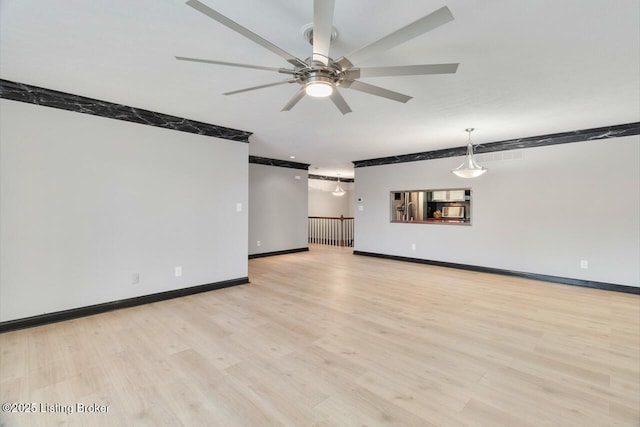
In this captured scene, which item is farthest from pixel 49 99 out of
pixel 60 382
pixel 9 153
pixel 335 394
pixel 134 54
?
pixel 335 394

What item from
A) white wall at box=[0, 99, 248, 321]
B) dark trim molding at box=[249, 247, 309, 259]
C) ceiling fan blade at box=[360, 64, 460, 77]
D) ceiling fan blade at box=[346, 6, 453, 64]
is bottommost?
dark trim molding at box=[249, 247, 309, 259]

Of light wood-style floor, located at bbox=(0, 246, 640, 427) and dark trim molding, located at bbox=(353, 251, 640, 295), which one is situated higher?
dark trim molding, located at bbox=(353, 251, 640, 295)

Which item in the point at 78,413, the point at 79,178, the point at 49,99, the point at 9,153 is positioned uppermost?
the point at 49,99

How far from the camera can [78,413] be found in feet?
5.97

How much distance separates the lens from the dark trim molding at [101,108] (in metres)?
2.98

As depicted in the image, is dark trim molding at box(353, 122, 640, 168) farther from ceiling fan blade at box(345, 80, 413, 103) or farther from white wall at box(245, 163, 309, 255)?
ceiling fan blade at box(345, 80, 413, 103)

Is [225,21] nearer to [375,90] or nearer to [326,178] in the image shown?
[375,90]

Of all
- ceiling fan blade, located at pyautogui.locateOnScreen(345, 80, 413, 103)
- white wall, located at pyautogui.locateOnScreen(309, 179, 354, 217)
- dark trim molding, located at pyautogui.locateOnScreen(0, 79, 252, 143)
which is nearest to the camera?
ceiling fan blade, located at pyautogui.locateOnScreen(345, 80, 413, 103)

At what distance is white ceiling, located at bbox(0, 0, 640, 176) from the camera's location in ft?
5.95

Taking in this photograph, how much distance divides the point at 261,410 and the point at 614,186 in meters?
5.78

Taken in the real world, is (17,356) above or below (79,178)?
below

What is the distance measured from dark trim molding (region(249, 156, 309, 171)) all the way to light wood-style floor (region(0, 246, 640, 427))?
3926 mm

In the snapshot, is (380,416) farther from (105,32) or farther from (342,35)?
(105,32)

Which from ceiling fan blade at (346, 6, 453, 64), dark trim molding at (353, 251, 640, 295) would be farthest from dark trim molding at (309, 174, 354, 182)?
ceiling fan blade at (346, 6, 453, 64)
